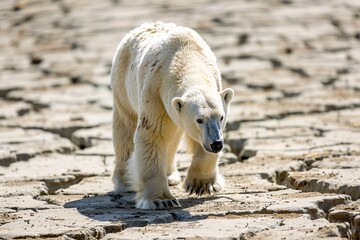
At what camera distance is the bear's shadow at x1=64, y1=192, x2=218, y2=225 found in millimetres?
5652

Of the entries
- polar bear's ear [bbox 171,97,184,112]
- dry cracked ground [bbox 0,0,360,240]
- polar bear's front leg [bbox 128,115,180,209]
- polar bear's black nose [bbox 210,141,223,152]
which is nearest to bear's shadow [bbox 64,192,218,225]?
dry cracked ground [bbox 0,0,360,240]

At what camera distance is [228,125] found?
9727 mm

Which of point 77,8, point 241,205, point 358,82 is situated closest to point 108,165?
point 241,205

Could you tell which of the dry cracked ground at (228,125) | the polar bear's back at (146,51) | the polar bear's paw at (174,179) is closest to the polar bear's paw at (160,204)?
the dry cracked ground at (228,125)

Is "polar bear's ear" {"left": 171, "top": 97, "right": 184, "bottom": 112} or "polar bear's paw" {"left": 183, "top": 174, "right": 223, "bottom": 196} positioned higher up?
"polar bear's ear" {"left": 171, "top": 97, "right": 184, "bottom": 112}

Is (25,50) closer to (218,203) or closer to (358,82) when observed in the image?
(358,82)

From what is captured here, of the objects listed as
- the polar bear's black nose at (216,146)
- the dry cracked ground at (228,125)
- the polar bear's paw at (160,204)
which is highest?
the polar bear's black nose at (216,146)

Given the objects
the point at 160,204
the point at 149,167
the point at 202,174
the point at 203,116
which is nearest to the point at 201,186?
the point at 202,174

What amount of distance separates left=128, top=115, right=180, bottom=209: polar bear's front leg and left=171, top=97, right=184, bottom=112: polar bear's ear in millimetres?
385

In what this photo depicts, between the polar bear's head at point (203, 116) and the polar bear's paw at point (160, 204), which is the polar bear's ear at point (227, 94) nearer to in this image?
the polar bear's head at point (203, 116)

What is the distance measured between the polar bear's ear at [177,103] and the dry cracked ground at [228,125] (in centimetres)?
63

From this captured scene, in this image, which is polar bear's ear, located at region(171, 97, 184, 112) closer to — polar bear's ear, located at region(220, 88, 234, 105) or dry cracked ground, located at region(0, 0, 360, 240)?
polar bear's ear, located at region(220, 88, 234, 105)

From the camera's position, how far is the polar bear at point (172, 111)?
19.4ft

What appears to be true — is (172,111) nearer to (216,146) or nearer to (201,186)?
(216,146)
